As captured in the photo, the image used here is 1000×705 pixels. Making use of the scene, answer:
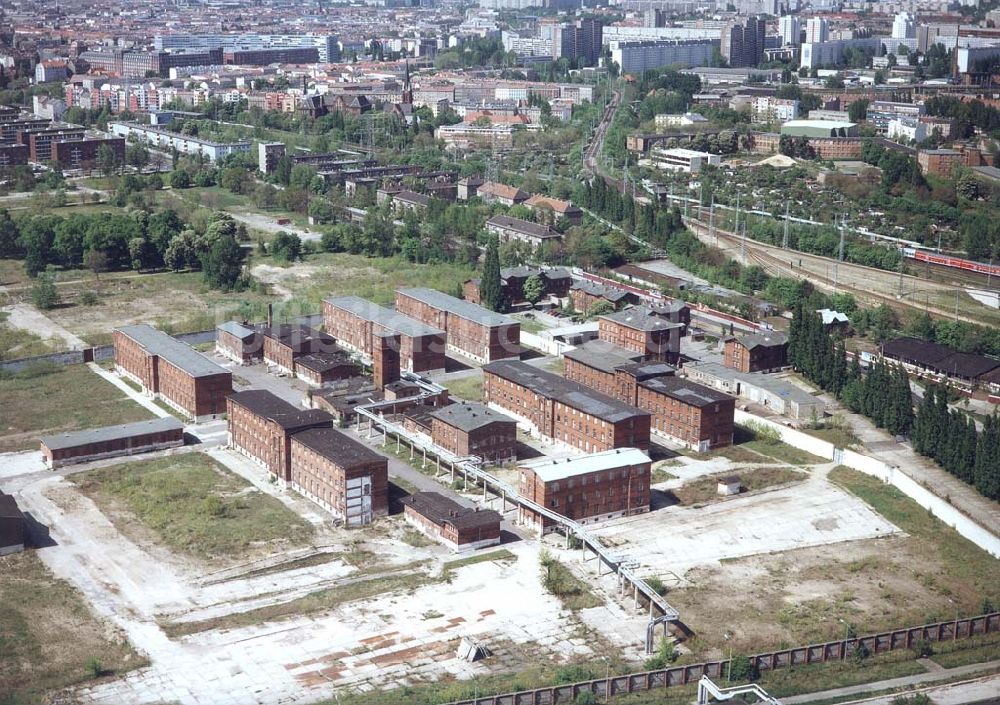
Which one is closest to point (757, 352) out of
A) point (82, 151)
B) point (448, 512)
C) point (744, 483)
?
point (744, 483)

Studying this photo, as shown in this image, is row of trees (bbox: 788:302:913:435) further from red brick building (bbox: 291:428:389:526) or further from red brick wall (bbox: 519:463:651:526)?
red brick building (bbox: 291:428:389:526)

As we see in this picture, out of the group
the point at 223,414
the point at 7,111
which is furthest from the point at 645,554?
the point at 7,111

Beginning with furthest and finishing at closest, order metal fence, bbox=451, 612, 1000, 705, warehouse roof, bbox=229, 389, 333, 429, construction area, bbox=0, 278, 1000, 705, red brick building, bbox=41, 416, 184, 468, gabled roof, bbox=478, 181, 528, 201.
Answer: gabled roof, bbox=478, 181, 528, 201, red brick building, bbox=41, 416, 184, 468, warehouse roof, bbox=229, 389, 333, 429, construction area, bbox=0, 278, 1000, 705, metal fence, bbox=451, 612, 1000, 705

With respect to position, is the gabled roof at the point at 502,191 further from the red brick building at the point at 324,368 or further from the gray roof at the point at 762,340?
the red brick building at the point at 324,368

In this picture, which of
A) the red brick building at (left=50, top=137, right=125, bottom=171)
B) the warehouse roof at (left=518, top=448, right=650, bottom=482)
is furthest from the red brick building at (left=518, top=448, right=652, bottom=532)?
the red brick building at (left=50, top=137, right=125, bottom=171)

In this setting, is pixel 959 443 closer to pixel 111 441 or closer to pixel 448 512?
pixel 448 512

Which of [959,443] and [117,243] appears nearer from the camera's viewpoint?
[959,443]

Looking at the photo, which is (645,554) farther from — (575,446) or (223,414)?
(223,414)
